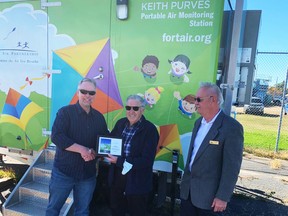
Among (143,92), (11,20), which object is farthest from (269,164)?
(11,20)

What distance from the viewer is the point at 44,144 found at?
3.40 m

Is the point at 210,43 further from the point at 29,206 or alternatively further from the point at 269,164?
the point at 269,164

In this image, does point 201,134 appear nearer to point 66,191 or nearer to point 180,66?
Result: point 180,66

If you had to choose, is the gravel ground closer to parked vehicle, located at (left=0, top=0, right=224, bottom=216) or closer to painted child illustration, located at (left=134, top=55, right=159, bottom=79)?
parked vehicle, located at (left=0, top=0, right=224, bottom=216)

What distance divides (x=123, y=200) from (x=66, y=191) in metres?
0.54

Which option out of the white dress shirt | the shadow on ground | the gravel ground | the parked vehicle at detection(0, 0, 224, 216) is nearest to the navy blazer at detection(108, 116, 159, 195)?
the white dress shirt

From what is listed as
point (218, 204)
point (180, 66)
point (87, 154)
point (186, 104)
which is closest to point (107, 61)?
point (180, 66)

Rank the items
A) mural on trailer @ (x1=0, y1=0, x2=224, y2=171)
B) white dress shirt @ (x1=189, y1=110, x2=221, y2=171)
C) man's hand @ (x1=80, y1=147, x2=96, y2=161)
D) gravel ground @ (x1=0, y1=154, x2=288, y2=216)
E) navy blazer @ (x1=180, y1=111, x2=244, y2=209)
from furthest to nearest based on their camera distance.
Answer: gravel ground @ (x1=0, y1=154, x2=288, y2=216) → mural on trailer @ (x1=0, y1=0, x2=224, y2=171) → man's hand @ (x1=80, y1=147, x2=96, y2=161) → white dress shirt @ (x1=189, y1=110, x2=221, y2=171) → navy blazer @ (x1=180, y1=111, x2=244, y2=209)

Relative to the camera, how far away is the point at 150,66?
2.89 metres

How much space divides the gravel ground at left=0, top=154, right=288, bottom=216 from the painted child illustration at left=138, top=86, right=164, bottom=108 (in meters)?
1.28

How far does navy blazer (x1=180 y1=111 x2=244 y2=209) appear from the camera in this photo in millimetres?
1960

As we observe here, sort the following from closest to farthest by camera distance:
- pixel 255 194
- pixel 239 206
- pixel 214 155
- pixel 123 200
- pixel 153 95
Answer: pixel 214 155
pixel 123 200
pixel 153 95
pixel 239 206
pixel 255 194

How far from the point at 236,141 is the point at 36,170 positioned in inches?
95.5

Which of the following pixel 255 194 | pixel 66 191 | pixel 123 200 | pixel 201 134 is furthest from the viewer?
pixel 255 194
